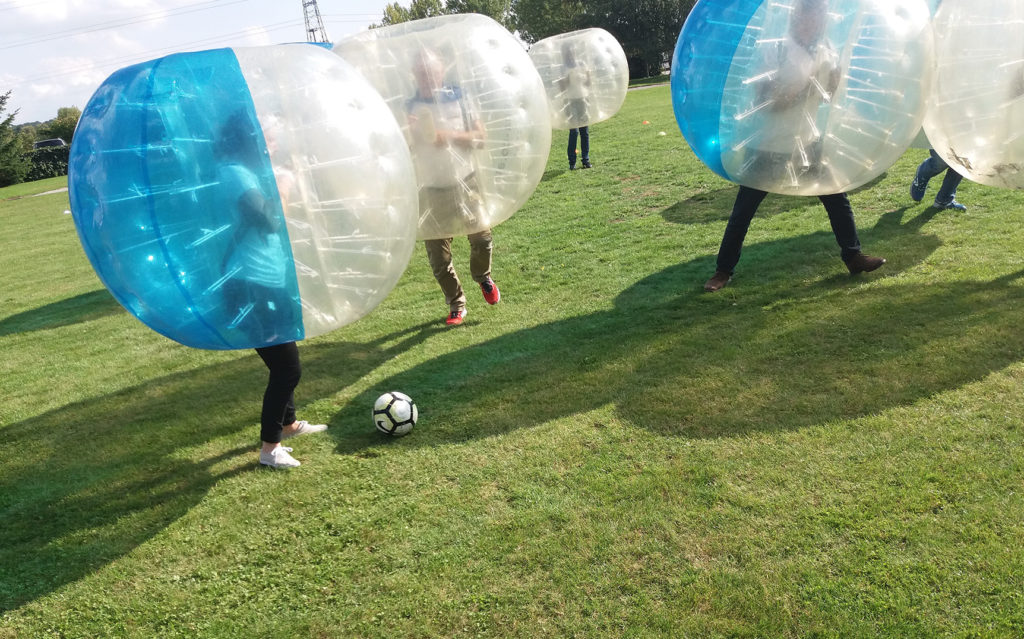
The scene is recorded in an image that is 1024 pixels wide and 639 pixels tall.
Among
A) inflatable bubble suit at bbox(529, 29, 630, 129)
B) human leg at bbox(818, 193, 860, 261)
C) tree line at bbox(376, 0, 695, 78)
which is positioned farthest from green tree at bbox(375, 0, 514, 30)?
human leg at bbox(818, 193, 860, 261)

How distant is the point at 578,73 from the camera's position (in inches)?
522

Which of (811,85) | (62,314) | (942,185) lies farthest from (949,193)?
(62,314)

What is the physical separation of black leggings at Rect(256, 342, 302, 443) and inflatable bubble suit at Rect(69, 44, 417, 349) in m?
0.61

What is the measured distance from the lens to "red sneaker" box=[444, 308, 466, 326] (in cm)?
652

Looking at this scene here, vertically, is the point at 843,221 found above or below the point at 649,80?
below

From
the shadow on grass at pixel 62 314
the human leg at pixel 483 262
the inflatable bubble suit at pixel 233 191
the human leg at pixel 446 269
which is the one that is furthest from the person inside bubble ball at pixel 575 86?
the inflatable bubble suit at pixel 233 191

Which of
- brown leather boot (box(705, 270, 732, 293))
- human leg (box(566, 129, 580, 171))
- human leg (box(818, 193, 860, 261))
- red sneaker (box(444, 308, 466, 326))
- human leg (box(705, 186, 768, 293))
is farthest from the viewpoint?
human leg (box(566, 129, 580, 171))

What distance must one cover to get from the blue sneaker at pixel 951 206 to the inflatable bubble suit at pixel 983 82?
283cm

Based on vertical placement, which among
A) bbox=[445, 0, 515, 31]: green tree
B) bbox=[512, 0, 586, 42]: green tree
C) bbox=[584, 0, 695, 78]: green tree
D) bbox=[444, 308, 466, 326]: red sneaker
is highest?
bbox=[445, 0, 515, 31]: green tree

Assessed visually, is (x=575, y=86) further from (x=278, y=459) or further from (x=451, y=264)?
(x=278, y=459)

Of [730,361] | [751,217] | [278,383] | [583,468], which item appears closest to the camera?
[583,468]

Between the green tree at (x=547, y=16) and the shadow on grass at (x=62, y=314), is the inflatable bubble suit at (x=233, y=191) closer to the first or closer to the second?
the shadow on grass at (x=62, y=314)

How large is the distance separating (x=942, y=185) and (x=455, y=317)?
5.24 metres

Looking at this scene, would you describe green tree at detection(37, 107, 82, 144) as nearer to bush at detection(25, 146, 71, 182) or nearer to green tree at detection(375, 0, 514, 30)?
bush at detection(25, 146, 71, 182)
